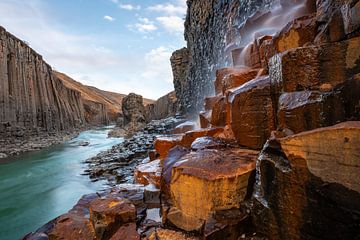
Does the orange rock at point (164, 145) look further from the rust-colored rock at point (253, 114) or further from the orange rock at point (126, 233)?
the orange rock at point (126, 233)

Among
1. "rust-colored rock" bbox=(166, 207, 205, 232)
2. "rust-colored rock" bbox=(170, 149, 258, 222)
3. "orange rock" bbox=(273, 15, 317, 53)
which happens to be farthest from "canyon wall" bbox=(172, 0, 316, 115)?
"rust-colored rock" bbox=(166, 207, 205, 232)

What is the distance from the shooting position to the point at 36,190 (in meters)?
8.81

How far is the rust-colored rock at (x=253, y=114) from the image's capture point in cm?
377

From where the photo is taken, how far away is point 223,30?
45.8 ft

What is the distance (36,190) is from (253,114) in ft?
29.9

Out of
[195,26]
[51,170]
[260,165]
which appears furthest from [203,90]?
[260,165]

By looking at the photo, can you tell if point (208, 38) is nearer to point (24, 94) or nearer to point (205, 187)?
point (205, 187)

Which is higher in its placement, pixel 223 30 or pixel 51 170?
pixel 223 30

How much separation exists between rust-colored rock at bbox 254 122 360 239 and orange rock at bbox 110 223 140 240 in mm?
1802

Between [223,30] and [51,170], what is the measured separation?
13075 millimetres

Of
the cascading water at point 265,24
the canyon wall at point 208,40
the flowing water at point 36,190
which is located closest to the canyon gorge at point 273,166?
the cascading water at point 265,24

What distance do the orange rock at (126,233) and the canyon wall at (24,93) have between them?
18.8m

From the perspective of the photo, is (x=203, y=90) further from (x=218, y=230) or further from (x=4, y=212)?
(x=218, y=230)

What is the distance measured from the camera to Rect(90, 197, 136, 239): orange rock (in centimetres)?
342
